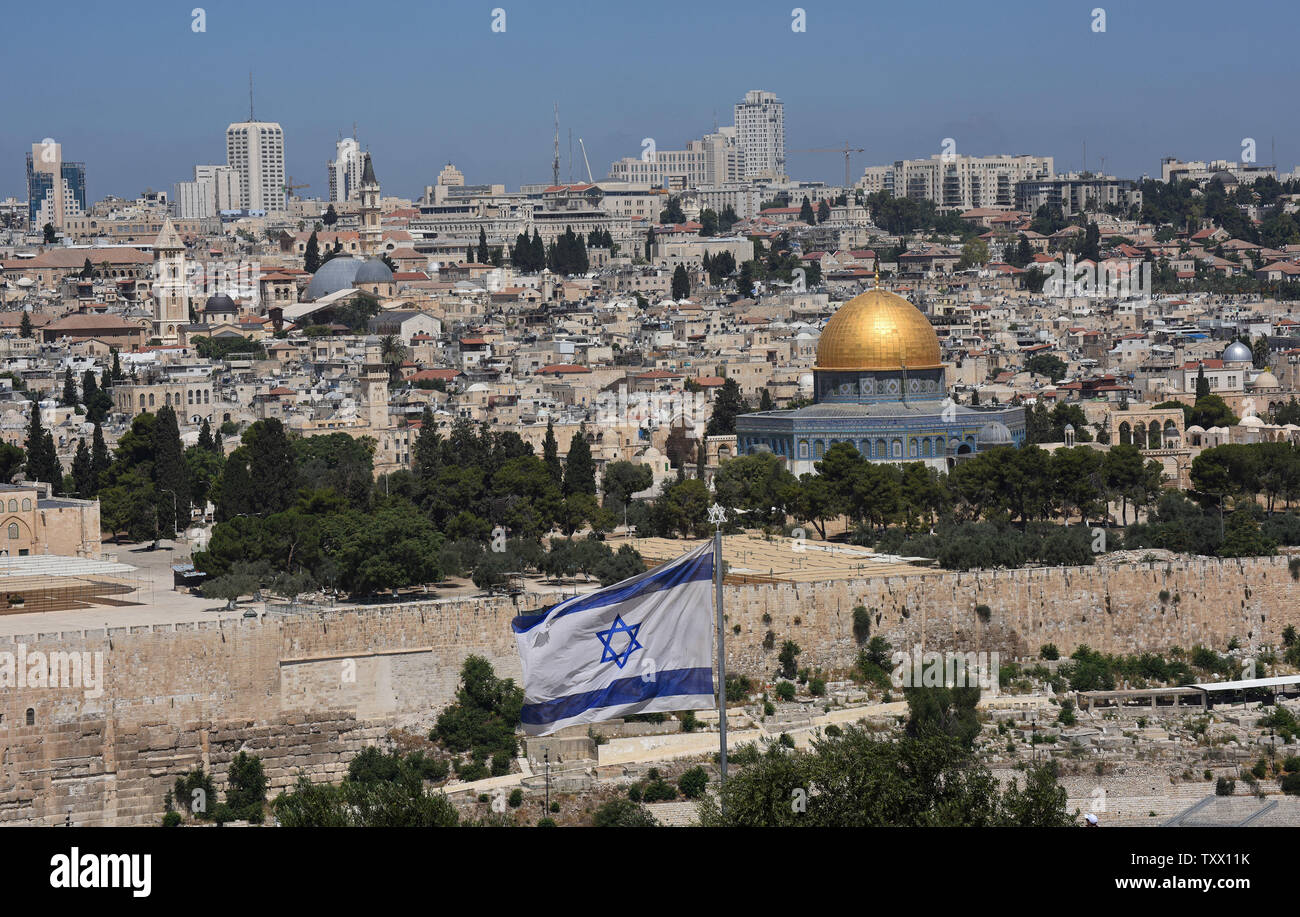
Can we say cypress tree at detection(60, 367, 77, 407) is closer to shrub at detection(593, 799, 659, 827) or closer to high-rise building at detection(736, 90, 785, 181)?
shrub at detection(593, 799, 659, 827)

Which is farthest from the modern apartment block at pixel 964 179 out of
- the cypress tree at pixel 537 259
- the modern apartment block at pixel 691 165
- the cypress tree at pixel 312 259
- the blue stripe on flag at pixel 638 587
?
the blue stripe on flag at pixel 638 587

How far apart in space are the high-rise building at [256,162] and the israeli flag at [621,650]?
13702 centimetres

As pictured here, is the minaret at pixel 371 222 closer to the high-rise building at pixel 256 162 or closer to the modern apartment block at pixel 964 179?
the modern apartment block at pixel 964 179

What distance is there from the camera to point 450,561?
26609mm

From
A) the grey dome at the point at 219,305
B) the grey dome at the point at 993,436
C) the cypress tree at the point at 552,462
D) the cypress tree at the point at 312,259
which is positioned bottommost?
the cypress tree at the point at 552,462

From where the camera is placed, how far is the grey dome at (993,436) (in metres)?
38.8

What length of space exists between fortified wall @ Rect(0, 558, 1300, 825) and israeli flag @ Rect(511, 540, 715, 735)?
1008cm

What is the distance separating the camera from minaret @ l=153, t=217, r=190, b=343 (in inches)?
2670

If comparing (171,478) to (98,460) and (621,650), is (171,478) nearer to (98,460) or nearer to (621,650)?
(98,460)

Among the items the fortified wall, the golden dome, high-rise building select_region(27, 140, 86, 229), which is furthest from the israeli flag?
high-rise building select_region(27, 140, 86, 229)

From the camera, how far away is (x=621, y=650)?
9.35 meters
